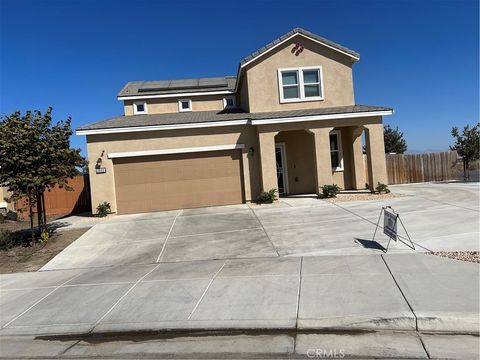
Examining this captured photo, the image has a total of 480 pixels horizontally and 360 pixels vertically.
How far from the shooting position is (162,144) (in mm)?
16828

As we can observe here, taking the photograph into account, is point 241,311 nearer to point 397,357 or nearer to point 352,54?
point 397,357

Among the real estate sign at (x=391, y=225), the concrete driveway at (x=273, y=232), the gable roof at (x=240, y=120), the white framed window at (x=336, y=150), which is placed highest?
the gable roof at (x=240, y=120)

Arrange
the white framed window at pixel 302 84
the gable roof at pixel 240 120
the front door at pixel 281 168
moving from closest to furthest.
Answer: the gable roof at pixel 240 120 → the white framed window at pixel 302 84 → the front door at pixel 281 168

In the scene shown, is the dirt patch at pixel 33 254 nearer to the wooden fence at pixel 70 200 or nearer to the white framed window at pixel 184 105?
the wooden fence at pixel 70 200

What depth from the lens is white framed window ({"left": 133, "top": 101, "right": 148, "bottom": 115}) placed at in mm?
22188

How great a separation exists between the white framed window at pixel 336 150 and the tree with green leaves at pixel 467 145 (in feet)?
23.0

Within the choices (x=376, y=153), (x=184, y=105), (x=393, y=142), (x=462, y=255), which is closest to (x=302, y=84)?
(x=376, y=153)

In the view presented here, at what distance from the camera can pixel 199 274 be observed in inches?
312

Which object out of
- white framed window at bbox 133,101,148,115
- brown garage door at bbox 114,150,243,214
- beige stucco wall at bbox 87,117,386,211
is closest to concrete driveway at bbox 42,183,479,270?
brown garage door at bbox 114,150,243,214

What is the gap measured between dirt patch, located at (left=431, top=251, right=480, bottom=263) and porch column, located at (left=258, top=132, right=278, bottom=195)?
9166 mm

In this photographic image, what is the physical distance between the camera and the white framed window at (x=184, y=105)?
74.1ft

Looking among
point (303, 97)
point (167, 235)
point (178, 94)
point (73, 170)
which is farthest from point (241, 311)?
point (178, 94)

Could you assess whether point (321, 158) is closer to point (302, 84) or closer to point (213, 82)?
point (302, 84)

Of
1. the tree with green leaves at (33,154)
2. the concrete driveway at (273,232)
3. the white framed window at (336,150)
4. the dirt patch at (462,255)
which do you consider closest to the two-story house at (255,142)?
the white framed window at (336,150)
